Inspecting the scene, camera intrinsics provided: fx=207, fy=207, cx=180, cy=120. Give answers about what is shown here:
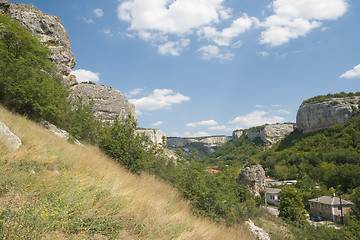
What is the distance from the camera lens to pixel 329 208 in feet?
114

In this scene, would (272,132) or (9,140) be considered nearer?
(9,140)

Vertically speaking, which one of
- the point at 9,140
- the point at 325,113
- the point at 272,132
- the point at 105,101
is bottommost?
the point at 9,140

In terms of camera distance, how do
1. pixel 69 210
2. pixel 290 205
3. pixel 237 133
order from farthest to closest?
pixel 237 133, pixel 290 205, pixel 69 210

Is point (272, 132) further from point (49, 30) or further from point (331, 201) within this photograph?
point (49, 30)

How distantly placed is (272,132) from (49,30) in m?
121

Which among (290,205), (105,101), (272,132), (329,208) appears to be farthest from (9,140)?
(272,132)

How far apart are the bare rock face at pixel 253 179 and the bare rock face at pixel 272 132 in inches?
3904

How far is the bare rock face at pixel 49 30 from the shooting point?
19203mm

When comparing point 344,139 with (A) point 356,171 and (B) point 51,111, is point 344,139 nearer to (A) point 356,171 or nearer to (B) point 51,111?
(A) point 356,171

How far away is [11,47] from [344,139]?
71.5m

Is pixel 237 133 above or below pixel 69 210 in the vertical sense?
above

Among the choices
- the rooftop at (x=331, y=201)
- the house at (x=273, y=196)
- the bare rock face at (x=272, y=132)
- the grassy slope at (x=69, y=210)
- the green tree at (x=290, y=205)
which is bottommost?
the house at (x=273, y=196)

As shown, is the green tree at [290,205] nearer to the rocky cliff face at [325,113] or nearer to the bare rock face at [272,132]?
the rocky cliff face at [325,113]

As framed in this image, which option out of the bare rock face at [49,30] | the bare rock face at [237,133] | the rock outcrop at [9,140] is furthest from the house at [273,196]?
the bare rock face at [237,133]
